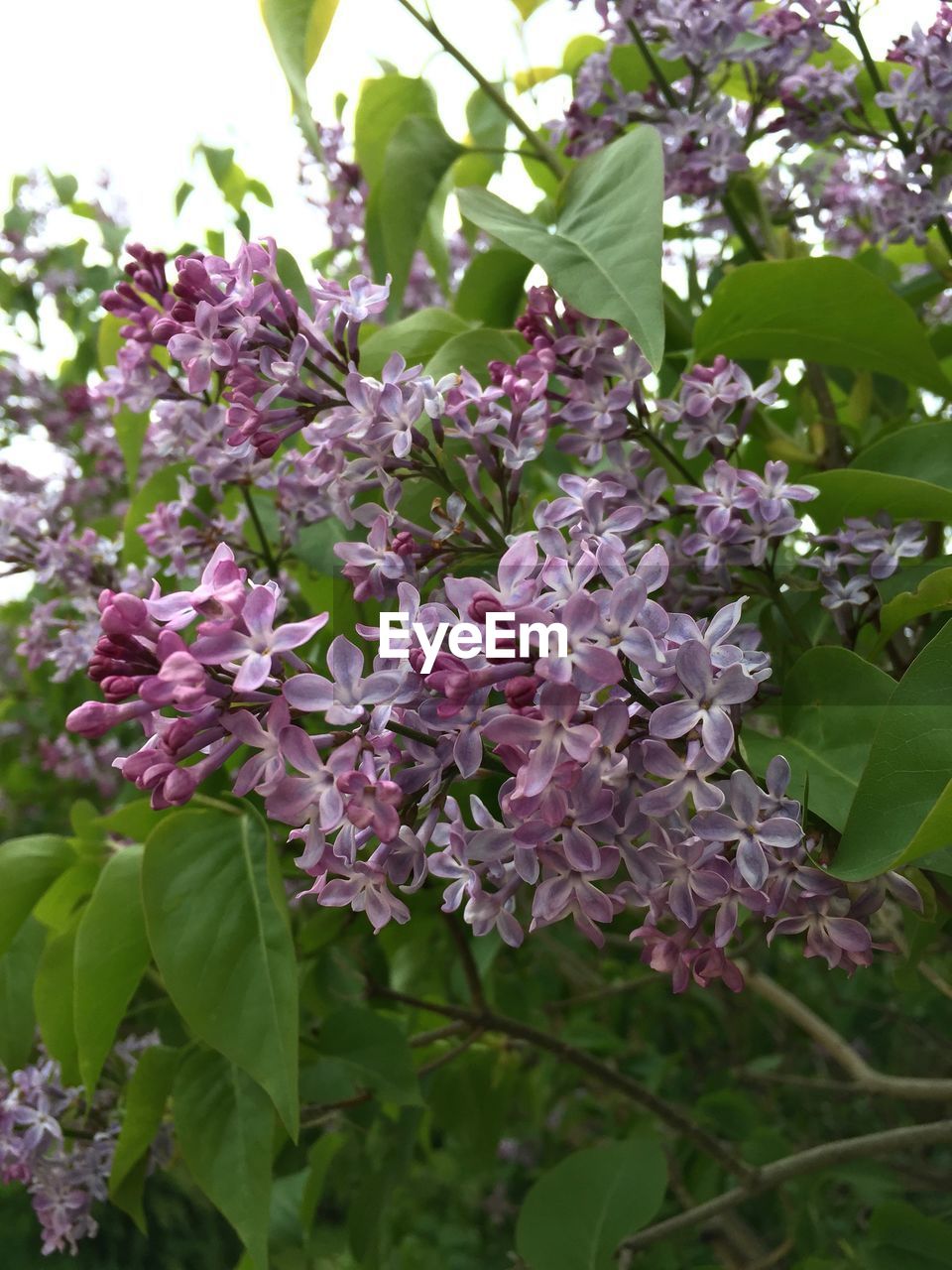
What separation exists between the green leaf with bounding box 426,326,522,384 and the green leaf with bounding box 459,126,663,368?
6 centimetres

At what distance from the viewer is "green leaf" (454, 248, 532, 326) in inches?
32.5

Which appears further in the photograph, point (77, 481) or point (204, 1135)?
point (77, 481)

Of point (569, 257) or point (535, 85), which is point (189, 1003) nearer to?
point (569, 257)

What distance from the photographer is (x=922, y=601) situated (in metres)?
0.53

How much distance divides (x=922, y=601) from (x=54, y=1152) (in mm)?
766

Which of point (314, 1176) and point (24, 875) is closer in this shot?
point (24, 875)

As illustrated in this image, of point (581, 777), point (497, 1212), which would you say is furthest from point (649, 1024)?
point (581, 777)

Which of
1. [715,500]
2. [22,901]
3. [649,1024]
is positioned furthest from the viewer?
[649,1024]

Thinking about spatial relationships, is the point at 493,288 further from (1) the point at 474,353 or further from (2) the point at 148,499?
(2) the point at 148,499

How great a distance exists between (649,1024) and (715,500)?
4.74 feet

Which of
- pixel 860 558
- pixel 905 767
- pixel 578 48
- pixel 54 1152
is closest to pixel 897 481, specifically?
pixel 860 558


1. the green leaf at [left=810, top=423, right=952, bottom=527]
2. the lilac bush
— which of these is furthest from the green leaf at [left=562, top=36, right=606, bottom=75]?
the green leaf at [left=810, top=423, right=952, bottom=527]

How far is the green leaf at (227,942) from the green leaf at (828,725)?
0.26 metres

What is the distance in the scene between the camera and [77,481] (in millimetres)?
1662
